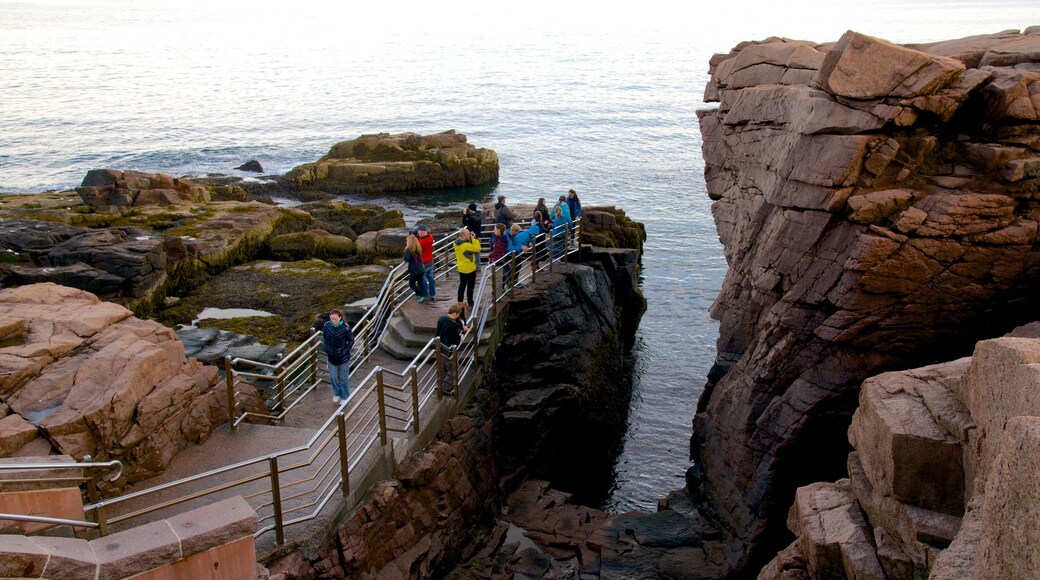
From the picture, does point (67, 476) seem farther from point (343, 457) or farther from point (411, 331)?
point (411, 331)

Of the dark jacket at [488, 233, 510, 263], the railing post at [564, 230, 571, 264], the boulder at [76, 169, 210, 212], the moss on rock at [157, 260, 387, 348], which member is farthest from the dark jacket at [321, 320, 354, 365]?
the boulder at [76, 169, 210, 212]

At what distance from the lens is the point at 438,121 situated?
84.8m

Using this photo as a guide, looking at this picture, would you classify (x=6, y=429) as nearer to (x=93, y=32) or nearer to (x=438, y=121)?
(x=438, y=121)

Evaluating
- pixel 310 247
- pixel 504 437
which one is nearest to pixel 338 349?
pixel 504 437

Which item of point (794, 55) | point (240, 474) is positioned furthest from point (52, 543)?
point (794, 55)

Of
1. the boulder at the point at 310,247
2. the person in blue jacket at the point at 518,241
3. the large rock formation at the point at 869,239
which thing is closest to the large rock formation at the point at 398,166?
the boulder at the point at 310,247

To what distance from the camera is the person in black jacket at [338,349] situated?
14836 mm

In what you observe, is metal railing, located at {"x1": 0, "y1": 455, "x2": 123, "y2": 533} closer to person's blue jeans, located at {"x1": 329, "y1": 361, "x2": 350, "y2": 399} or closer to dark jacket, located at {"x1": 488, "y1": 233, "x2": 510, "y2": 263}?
person's blue jeans, located at {"x1": 329, "y1": 361, "x2": 350, "y2": 399}

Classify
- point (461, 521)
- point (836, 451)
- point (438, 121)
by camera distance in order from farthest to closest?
point (438, 121)
point (836, 451)
point (461, 521)

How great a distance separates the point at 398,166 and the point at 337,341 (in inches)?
1508

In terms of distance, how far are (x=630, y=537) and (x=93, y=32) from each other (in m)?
201

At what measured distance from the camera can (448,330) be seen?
54.4 feet

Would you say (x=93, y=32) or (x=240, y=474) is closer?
(x=240, y=474)

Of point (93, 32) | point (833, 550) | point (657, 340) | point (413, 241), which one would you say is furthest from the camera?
point (93, 32)
